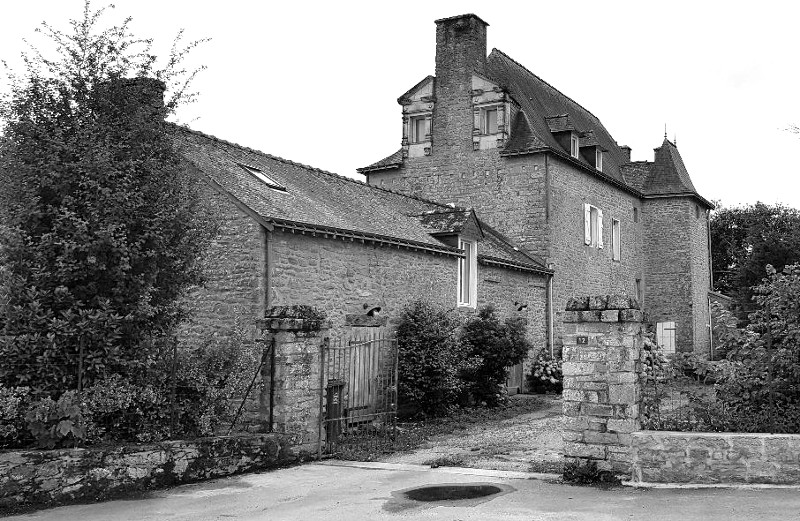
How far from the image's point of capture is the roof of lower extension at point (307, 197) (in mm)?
14093

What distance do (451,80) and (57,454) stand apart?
20032mm

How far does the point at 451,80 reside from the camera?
1010 inches

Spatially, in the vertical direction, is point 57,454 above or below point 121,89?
below

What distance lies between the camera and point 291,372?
10633mm

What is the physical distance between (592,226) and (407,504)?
2111cm

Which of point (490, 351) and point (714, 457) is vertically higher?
point (490, 351)

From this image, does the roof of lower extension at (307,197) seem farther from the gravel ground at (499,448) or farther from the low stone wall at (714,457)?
the low stone wall at (714,457)

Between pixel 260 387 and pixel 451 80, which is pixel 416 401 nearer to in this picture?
pixel 260 387

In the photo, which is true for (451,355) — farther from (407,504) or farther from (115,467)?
(115,467)

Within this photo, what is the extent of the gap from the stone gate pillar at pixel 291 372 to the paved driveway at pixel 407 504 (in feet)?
4.26

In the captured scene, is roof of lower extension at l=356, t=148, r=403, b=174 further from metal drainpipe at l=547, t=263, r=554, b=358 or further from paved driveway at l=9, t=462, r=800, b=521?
paved driveway at l=9, t=462, r=800, b=521

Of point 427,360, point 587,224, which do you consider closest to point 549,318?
point 587,224

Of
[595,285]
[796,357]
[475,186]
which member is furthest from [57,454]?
[595,285]

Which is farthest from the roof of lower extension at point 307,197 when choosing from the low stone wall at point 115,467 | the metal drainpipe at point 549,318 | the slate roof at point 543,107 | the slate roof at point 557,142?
the slate roof at point 543,107
